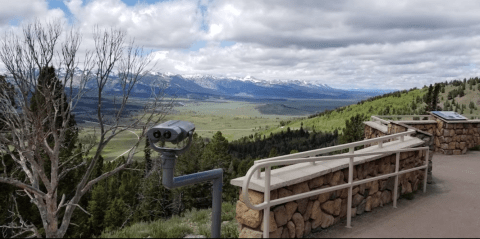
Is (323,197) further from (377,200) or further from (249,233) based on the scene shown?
(377,200)

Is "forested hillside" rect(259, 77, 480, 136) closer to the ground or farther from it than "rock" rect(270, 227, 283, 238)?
farther from it

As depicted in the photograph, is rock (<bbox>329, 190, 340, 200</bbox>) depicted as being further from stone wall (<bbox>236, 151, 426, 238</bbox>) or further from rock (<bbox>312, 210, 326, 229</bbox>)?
rock (<bbox>312, 210, 326, 229</bbox>)

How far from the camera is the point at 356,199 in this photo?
534 cm

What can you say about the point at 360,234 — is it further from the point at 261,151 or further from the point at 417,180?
the point at 261,151

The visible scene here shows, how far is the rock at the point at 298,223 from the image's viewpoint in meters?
4.42

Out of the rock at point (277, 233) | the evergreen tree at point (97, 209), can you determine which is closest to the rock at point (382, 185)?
the rock at point (277, 233)

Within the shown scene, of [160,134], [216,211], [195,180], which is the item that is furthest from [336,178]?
[160,134]

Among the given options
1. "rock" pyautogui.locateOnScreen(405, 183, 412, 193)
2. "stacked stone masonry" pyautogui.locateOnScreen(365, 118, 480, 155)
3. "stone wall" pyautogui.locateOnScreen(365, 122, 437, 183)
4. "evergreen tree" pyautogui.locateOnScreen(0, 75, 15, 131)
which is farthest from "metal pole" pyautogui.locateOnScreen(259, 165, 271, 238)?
"evergreen tree" pyautogui.locateOnScreen(0, 75, 15, 131)

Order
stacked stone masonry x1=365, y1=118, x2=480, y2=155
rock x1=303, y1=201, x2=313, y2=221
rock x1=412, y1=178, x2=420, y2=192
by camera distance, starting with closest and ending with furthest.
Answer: rock x1=303, y1=201, x2=313, y2=221 < rock x1=412, y1=178, x2=420, y2=192 < stacked stone masonry x1=365, y1=118, x2=480, y2=155

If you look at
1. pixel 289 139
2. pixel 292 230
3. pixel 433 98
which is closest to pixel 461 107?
pixel 433 98

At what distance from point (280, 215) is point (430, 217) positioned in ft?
9.05

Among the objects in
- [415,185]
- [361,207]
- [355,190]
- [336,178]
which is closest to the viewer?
[336,178]

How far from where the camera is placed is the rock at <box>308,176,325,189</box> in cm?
459

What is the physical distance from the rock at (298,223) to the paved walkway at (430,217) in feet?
0.71
